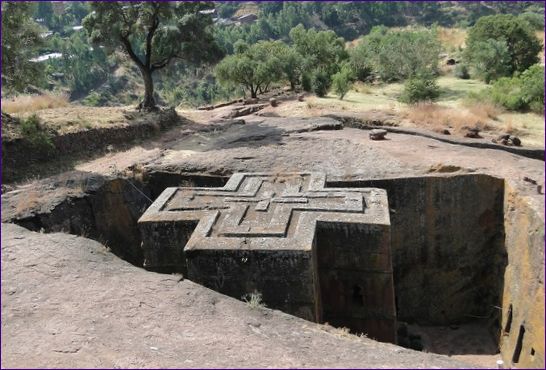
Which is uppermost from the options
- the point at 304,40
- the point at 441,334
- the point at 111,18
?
the point at 111,18

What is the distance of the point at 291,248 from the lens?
19.7 feet

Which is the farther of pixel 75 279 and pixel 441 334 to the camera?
pixel 441 334

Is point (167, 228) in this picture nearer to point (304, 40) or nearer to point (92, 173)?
point (92, 173)

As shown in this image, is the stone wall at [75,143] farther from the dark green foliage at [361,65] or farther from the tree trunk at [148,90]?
the dark green foliage at [361,65]

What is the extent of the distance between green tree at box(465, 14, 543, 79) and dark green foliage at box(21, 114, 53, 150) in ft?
61.0

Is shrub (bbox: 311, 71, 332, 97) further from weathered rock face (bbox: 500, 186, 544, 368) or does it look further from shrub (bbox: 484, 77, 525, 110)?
weathered rock face (bbox: 500, 186, 544, 368)

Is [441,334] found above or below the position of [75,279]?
below

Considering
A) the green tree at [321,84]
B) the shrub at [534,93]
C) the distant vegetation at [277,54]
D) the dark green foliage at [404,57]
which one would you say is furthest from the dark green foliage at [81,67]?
the shrub at [534,93]

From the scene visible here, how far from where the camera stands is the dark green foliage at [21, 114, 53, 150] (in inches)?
432

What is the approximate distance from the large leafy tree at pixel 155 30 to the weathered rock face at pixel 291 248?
8.54 meters

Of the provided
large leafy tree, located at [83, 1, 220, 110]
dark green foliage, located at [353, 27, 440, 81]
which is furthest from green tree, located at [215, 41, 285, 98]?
dark green foliage, located at [353, 27, 440, 81]

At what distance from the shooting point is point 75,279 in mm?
5570

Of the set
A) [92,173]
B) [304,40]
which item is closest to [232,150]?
[92,173]

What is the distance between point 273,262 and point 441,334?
15.7ft
